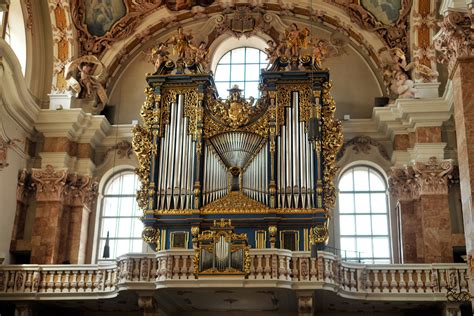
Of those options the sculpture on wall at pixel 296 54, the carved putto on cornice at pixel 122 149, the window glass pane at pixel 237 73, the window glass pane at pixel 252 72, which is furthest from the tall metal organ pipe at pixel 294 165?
the carved putto on cornice at pixel 122 149

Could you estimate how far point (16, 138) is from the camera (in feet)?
69.7

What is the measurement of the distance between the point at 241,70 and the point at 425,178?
23.2 feet

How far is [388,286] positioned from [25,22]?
41.8ft

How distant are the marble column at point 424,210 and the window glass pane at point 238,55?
630 centimetres

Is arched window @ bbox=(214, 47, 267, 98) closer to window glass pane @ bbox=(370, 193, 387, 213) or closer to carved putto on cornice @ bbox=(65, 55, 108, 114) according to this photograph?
carved putto on cornice @ bbox=(65, 55, 108, 114)

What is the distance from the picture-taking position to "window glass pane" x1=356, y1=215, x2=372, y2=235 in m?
22.0

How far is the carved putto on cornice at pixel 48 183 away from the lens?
21516mm

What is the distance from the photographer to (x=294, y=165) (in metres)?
19.7

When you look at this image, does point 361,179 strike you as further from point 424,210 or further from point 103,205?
point 103,205

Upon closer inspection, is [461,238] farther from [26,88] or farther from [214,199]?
[26,88]

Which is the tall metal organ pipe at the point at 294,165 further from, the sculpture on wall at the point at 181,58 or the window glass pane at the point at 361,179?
the window glass pane at the point at 361,179

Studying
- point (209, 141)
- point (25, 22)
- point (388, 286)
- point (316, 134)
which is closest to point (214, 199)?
point (209, 141)

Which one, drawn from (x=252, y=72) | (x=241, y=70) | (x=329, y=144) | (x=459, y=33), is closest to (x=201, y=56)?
(x=241, y=70)

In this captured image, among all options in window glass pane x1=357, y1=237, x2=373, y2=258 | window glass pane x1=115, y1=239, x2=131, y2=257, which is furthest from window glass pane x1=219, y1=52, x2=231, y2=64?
window glass pane x1=357, y1=237, x2=373, y2=258
